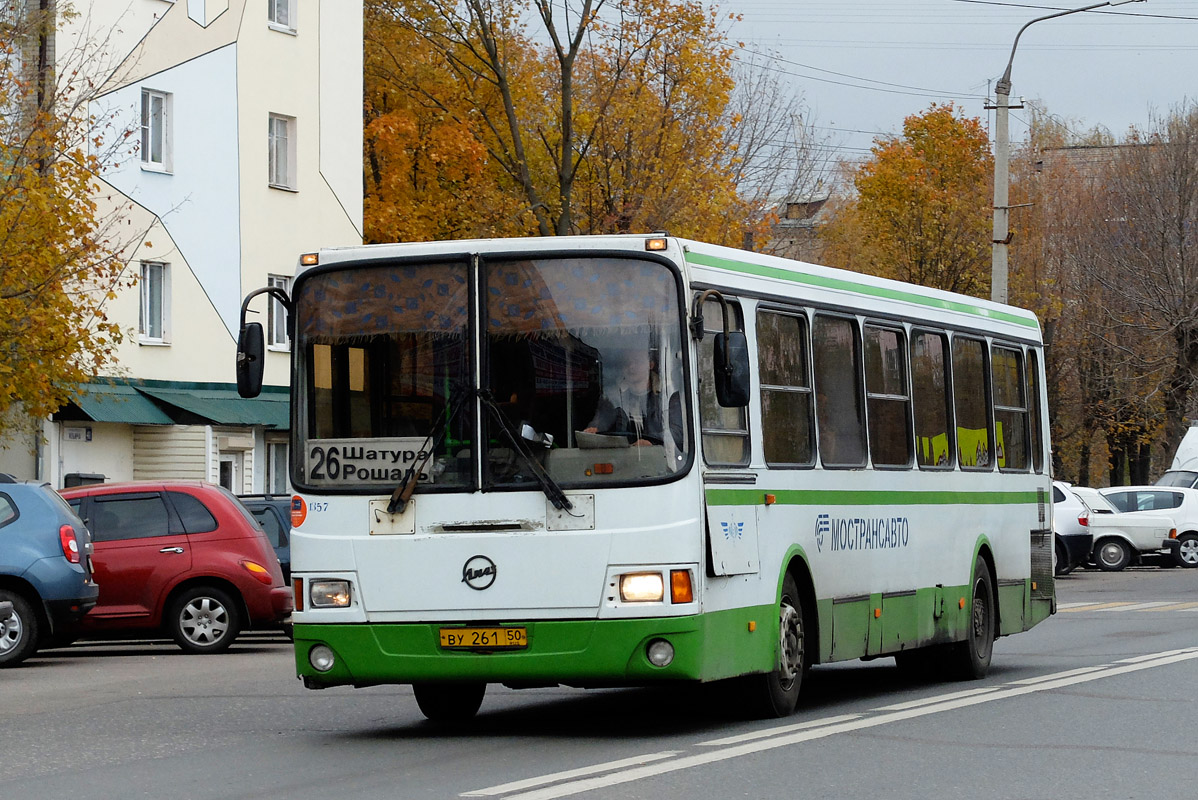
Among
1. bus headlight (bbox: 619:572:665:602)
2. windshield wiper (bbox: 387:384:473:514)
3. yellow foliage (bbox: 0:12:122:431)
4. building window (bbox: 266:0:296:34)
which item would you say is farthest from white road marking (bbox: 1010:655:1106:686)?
building window (bbox: 266:0:296:34)

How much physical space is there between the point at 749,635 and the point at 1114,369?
4659 centimetres

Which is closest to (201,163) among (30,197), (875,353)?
(30,197)

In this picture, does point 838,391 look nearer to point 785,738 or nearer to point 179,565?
point 785,738

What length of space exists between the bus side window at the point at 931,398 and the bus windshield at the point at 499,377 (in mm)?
3942

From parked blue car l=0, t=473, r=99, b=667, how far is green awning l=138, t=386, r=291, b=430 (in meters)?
18.1

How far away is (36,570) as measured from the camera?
17656 millimetres

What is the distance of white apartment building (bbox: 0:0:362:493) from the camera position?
3566cm

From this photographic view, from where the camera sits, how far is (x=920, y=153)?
59281mm

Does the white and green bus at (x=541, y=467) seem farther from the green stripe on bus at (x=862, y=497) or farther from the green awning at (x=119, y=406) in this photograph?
the green awning at (x=119, y=406)

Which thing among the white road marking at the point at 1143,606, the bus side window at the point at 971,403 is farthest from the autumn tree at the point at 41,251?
the bus side window at the point at 971,403

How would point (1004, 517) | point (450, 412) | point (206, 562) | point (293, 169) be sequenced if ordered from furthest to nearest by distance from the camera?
point (293, 169)
point (206, 562)
point (1004, 517)
point (450, 412)

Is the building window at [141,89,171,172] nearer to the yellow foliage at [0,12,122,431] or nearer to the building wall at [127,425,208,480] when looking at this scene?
the building wall at [127,425,208,480]

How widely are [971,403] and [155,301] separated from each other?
24.6 metres

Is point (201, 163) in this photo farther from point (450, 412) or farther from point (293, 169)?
point (450, 412)
